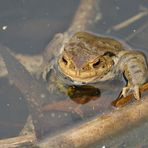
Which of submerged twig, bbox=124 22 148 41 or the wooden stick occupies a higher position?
submerged twig, bbox=124 22 148 41

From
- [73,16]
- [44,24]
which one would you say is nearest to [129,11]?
[73,16]

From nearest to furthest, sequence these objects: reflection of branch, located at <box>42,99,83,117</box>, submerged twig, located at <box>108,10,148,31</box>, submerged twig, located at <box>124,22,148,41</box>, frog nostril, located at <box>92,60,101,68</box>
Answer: reflection of branch, located at <box>42,99,83,117</box> < frog nostril, located at <box>92,60,101,68</box> < submerged twig, located at <box>124,22,148,41</box> < submerged twig, located at <box>108,10,148,31</box>

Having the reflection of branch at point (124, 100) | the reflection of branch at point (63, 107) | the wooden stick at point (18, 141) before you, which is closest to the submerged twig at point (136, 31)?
the reflection of branch at point (124, 100)

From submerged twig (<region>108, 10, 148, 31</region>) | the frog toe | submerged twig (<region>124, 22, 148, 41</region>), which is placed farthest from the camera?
submerged twig (<region>108, 10, 148, 31</region>)

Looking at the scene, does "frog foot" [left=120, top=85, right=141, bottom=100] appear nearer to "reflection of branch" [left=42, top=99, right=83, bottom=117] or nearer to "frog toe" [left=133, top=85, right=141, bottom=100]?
"frog toe" [left=133, top=85, right=141, bottom=100]

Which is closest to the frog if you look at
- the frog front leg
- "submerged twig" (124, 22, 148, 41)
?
the frog front leg

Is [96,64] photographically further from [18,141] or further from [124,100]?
[18,141]

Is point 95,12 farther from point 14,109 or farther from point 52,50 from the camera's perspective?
point 14,109

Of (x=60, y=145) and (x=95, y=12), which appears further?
(x=95, y=12)
